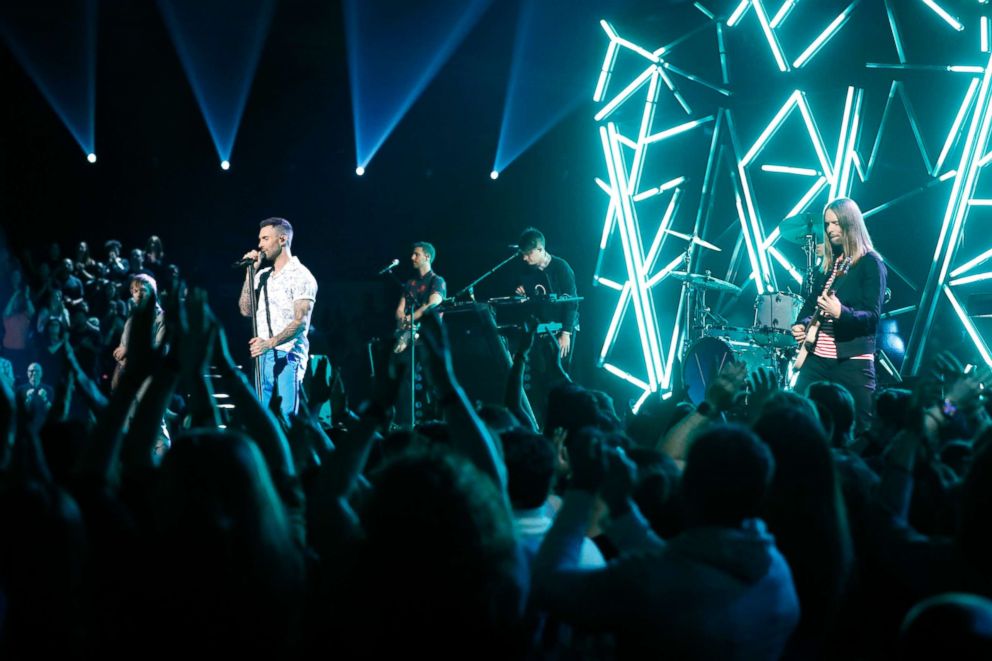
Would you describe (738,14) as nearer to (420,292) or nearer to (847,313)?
(420,292)

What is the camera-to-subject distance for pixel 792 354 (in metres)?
8.59

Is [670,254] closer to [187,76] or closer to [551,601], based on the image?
[187,76]

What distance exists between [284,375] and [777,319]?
13.4 feet

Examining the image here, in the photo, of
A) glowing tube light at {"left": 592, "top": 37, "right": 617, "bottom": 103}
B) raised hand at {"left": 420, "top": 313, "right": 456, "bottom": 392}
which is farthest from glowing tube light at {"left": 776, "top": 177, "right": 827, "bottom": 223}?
raised hand at {"left": 420, "top": 313, "right": 456, "bottom": 392}

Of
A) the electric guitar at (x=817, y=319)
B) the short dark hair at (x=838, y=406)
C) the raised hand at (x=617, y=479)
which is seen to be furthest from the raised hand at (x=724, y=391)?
the electric guitar at (x=817, y=319)

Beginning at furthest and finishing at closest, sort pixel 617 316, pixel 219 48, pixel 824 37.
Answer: pixel 219 48
pixel 617 316
pixel 824 37

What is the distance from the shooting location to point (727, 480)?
87.3 inches

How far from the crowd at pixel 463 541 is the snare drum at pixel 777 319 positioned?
5406 millimetres

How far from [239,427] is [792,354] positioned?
6102mm

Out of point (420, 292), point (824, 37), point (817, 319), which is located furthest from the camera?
point (420, 292)

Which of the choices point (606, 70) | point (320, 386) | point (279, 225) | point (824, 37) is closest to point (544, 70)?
point (606, 70)

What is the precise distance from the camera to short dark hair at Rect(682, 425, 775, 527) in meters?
2.21

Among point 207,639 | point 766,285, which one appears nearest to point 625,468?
point 207,639

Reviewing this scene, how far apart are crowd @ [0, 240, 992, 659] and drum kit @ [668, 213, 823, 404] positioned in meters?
5.32
